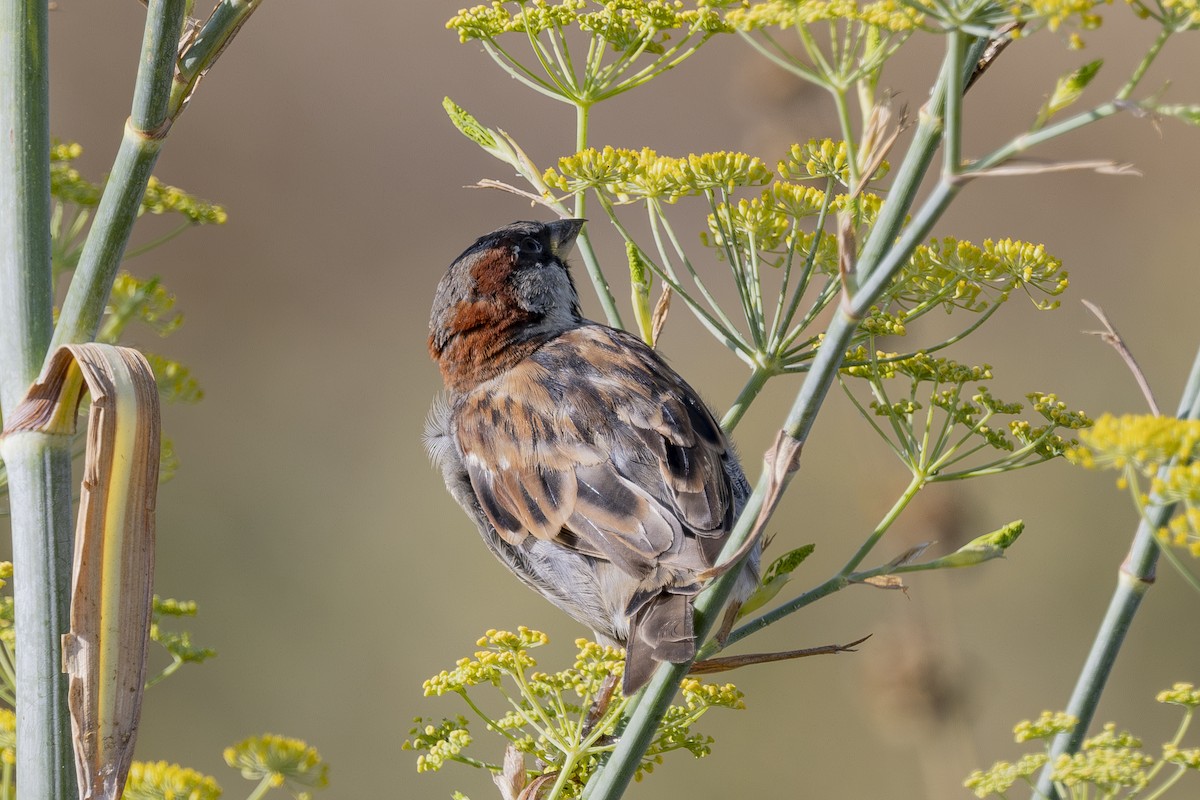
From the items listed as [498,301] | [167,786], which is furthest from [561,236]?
[167,786]

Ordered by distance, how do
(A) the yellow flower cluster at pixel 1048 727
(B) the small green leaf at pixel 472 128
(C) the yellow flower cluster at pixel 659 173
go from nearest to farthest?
(A) the yellow flower cluster at pixel 1048 727 < (C) the yellow flower cluster at pixel 659 173 < (B) the small green leaf at pixel 472 128

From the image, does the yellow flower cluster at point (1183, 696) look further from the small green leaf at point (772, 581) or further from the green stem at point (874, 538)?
the small green leaf at point (772, 581)

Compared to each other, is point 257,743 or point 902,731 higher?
point 902,731

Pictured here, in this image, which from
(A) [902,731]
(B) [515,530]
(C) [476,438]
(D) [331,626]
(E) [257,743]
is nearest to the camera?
(E) [257,743]

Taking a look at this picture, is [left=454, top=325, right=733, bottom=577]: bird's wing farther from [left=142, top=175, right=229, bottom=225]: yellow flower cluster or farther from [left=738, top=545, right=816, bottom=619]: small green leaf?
[left=142, top=175, right=229, bottom=225]: yellow flower cluster

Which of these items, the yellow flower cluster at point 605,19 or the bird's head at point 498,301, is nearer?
the yellow flower cluster at point 605,19

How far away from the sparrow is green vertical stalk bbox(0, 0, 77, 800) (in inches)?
36.9

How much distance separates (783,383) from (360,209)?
4.25 m

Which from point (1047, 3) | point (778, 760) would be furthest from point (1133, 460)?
point (778, 760)

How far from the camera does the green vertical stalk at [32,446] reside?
1.35 m

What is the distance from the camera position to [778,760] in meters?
6.60

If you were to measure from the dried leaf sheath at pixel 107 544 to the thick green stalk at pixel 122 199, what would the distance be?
0.17ft

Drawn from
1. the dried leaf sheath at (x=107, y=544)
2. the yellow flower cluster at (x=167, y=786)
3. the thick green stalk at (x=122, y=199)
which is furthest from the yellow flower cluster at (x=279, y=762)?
the thick green stalk at (x=122, y=199)

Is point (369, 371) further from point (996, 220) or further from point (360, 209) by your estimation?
point (996, 220)
